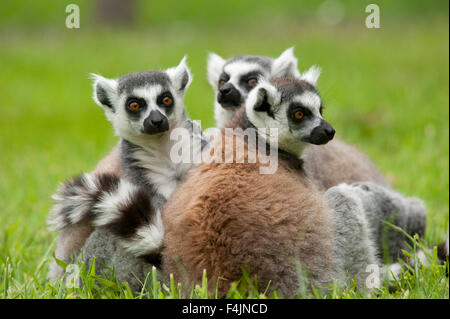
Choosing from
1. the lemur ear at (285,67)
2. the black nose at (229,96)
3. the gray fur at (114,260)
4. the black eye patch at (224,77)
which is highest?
the lemur ear at (285,67)

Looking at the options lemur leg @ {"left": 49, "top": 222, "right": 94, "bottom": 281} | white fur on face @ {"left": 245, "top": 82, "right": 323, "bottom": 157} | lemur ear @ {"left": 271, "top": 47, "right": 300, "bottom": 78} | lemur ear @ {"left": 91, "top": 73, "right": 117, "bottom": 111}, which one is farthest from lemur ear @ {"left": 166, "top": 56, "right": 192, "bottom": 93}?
lemur leg @ {"left": 49, "top": 222, "right": 94, "bottom": 281}

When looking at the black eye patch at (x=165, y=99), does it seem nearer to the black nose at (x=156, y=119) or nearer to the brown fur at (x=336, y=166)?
the black nose at (x=156, y=119)

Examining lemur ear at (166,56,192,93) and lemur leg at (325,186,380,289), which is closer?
lemur leg at (325,186,380,289)

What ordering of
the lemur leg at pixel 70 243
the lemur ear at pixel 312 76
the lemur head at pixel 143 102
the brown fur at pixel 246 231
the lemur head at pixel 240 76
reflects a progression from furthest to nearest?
the lemur head at pixel 240 76 → the lemur ear at pixel 312 76 → the lemur head at pixel 143 102 → the lemur leg at pixel 70 243 → the brown fur at pixel 246 231

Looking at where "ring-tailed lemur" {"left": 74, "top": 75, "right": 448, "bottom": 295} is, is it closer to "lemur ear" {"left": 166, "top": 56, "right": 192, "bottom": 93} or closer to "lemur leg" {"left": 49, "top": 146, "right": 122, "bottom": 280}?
"lemur leg" {"left": 49, "top": 146, "right": 122, "bottom": 280}

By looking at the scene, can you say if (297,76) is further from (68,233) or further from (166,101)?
(68,233)

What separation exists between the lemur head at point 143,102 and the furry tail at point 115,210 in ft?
2.84

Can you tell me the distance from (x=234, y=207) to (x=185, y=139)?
150 centimetres

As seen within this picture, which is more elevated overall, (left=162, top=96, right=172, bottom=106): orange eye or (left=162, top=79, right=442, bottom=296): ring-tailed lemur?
(left=162, top=96, right=172, bottom=106): orange eye

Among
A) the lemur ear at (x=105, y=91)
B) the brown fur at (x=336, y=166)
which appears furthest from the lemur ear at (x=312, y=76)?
the lemur ear at (x=105, y=91)

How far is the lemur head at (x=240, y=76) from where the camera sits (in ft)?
20.9

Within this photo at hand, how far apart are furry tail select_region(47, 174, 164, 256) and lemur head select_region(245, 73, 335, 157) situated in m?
1.26

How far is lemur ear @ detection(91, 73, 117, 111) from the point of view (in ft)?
19.4
